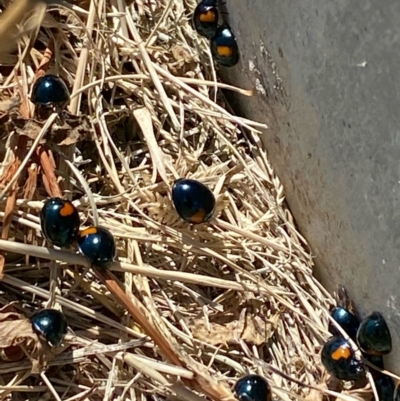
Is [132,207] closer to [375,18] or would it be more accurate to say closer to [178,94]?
[178,94]

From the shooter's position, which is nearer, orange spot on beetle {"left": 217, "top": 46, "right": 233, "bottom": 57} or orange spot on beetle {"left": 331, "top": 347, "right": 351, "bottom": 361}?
orange spot on beetle {"left": 331, "top": 347, "right": 351, "bottom": 361}

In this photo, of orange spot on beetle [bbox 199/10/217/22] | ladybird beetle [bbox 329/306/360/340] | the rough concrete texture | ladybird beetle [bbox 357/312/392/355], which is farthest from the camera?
orange spot on beetle [bbox 199/10/217/22]

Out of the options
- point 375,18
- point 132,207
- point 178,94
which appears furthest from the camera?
point 178,94

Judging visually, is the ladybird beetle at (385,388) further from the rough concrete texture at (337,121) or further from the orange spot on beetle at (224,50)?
the orange spot on beetle at (224,50)

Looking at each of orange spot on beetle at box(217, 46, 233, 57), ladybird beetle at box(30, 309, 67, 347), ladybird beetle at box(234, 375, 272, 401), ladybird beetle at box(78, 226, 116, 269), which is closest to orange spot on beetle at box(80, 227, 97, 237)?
ladybird beetle at box(78, 226, 116, 269)

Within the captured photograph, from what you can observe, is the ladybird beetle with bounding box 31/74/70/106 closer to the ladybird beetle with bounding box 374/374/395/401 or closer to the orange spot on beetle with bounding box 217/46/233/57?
the orange spot on beetle with bounding box 217/46/233/57

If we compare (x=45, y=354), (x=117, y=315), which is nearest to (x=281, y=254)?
(x=117, y=315)

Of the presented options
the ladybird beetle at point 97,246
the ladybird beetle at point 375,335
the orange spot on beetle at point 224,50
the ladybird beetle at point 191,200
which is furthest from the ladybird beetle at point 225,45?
the ladybird beetle at point 375,335
